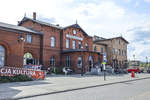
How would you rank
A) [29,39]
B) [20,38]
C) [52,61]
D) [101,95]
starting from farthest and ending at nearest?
1. [52,61]
2. [29,39]
3. [20,38]
4. [101,95]

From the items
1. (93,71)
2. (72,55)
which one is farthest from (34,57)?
(93,71)

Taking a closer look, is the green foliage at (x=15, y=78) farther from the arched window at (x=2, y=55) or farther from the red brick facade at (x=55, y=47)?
the red brick facade at (x=55, y=47)

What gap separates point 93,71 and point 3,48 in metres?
16.0

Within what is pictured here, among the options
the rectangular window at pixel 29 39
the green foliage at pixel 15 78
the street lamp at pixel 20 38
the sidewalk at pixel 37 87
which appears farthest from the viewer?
the rectangular window at pixel 29 39

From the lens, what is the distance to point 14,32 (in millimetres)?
18812

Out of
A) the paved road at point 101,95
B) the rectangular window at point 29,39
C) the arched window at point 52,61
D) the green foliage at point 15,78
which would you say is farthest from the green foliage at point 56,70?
the paved road at point 101,95

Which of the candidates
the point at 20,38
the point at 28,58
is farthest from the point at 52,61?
the point at 20,38

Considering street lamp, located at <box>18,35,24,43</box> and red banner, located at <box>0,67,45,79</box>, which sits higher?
street lamp, located at <box>18,35,24,43</box>

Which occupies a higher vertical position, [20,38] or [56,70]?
[20,38]

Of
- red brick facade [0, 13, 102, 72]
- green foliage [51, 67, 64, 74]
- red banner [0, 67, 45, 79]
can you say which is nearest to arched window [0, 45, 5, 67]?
red banner [0, 67, 45, 79]

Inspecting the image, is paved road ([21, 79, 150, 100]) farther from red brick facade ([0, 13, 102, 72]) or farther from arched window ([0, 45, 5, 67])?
red brick facade ([0, 13, 102, 72])

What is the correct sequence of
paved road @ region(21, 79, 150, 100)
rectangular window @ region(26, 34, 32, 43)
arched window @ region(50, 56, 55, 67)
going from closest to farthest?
paved road @ region(21, 79, 150, 100)
rectangular window @ region(26, 34, 32, 43)
arched window @ region(50, 56, 55, 67)

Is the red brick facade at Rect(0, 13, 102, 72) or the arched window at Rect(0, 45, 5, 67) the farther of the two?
the red brick facade at Rect(0, 13, 102, 72)

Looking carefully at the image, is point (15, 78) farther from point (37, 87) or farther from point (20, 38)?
point (20, 38)
